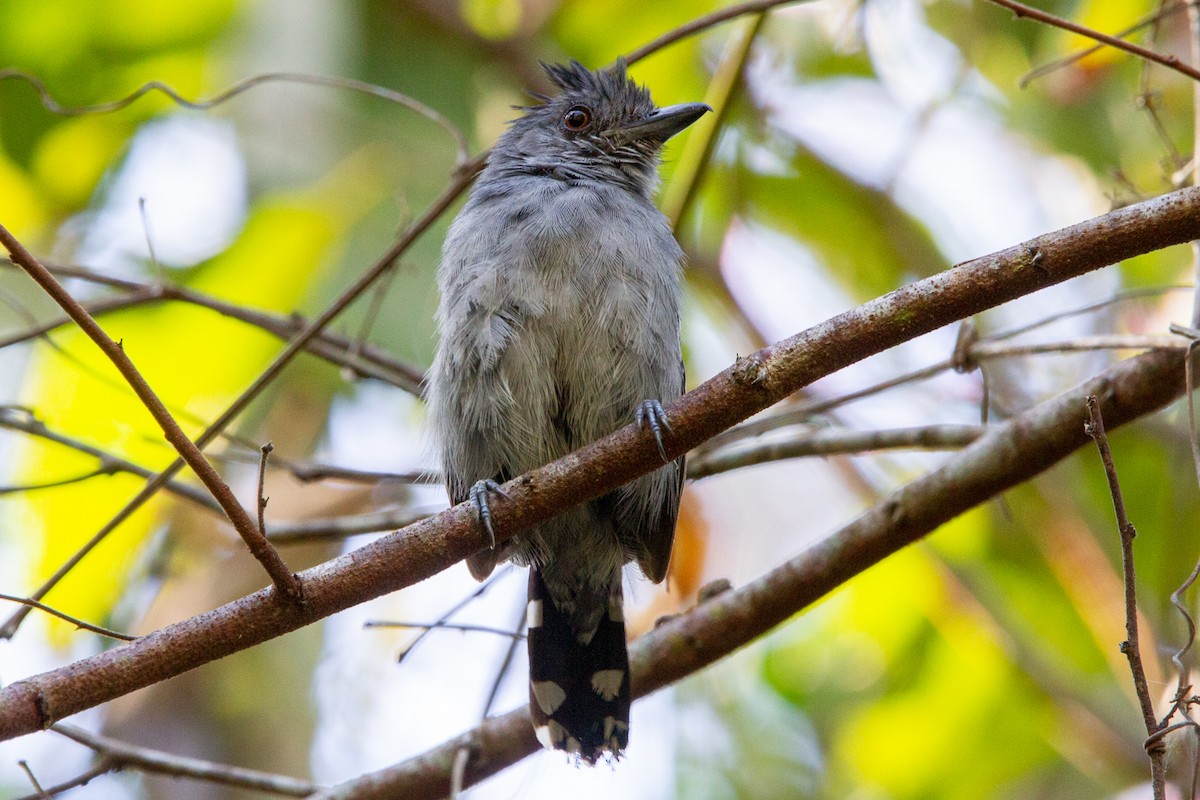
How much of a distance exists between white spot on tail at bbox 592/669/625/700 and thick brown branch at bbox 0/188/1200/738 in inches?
52.7

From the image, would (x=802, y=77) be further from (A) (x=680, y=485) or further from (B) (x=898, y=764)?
(B) (x=898, y=764)

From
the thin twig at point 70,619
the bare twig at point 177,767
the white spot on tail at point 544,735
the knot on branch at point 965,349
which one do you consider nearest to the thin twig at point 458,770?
the white spot on tail at point 544,735

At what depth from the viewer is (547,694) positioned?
399cm

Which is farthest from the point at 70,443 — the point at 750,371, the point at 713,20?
the point at 713,20

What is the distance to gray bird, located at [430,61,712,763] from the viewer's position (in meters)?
3.84

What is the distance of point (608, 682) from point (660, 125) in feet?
7.13

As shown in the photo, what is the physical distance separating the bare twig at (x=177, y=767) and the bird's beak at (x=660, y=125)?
272cm

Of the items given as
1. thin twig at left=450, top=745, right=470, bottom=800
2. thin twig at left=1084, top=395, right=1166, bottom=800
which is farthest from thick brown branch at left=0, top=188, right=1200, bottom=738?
thin twig at left=450, top=745, right=470, bottom=800

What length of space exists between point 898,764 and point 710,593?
215cm

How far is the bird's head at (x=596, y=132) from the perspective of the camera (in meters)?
4.58

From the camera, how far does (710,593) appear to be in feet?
13.2

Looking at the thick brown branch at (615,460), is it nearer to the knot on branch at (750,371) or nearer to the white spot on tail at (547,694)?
the knot on branch at (750,371)

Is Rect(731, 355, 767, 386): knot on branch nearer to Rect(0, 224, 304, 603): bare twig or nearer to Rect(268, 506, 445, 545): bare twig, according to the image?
Rect(0, 224, 304, 603): bare twig

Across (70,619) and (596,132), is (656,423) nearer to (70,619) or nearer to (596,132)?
(70,619)
